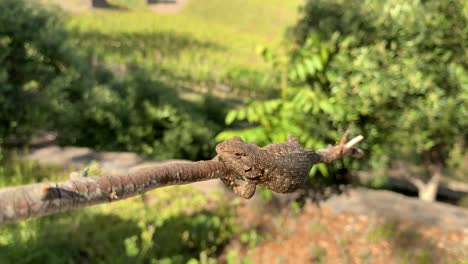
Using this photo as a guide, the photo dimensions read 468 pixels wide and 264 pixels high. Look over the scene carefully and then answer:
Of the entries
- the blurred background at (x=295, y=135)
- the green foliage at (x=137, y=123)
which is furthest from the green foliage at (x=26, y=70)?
the green foliage at (x=137, y=123)

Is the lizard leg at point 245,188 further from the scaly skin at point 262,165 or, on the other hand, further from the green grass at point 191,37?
the green grass at point 191,37

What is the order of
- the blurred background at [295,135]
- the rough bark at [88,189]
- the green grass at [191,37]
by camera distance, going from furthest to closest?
the green grass at [191,37]
the blurred background at [295,135]
the rough bark at [88,189]

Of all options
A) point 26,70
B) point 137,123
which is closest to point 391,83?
point 137,123

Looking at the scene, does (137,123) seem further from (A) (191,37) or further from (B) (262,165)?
(A) (191,37)

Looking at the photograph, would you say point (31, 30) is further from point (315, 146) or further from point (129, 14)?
point (129, 14)

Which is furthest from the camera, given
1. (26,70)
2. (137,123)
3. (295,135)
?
(137,123)

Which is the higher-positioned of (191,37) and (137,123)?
(191,37)

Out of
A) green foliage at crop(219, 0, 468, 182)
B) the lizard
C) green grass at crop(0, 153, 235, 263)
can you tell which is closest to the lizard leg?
the lizard
